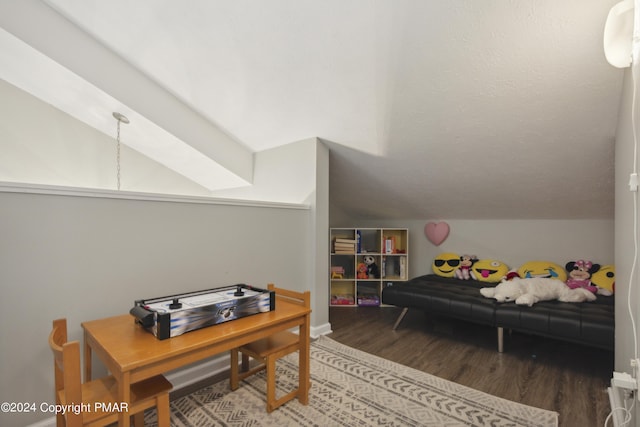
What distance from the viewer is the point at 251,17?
1805 millimetres

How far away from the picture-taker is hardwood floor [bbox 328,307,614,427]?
5.86 ft

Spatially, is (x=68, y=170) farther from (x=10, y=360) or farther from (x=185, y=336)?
(x=185, y=336)

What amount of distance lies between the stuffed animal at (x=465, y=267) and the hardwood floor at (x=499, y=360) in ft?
1.68

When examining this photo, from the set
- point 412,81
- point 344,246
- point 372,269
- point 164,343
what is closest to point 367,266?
point 372,269

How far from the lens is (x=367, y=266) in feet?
12.6

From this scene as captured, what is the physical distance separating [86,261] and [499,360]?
277 centimetres

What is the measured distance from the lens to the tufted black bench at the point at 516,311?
79.3 inches

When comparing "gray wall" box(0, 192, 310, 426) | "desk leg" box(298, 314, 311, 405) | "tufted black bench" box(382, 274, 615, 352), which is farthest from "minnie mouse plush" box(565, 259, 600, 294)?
"gray wall" box(0, 192, 310, 426)

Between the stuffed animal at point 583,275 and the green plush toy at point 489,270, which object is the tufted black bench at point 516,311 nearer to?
the stuffed animal at point 583,275

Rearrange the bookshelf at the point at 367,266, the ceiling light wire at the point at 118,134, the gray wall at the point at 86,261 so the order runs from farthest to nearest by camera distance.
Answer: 1. the bookshelf at the point at 367,266
2. the ceiling light wire at the point at 118,134
3. the gray wall at the point at 86,261

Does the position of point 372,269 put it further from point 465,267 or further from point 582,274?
point 582,274

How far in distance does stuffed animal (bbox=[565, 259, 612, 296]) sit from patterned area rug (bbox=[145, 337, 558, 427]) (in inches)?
62.1

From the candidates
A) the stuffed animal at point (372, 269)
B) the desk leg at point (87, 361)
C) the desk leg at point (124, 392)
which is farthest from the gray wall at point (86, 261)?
the stuffed animal at point (372, 269)

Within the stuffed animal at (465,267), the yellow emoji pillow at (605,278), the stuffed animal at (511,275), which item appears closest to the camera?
the yellow emoji pillow at (605,278)
